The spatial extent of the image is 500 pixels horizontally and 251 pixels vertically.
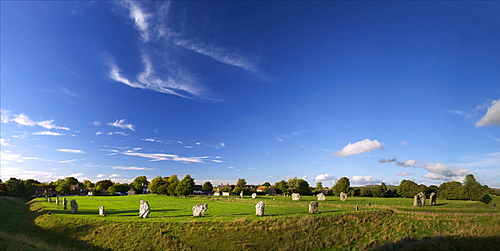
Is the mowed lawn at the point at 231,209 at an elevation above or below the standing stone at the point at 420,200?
below

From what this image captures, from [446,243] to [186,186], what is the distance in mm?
66808

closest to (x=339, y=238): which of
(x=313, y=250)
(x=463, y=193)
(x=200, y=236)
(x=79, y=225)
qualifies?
(x=313, y=250)

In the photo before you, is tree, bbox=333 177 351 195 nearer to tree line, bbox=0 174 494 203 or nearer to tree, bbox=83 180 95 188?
tree line, bbox=0 174 494 203

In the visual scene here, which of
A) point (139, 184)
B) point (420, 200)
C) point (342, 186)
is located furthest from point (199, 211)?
point (139, 184)

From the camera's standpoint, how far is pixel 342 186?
322 ft

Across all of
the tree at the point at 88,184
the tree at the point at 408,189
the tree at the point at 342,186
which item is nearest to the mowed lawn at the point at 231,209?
the tree at the point at 408,189

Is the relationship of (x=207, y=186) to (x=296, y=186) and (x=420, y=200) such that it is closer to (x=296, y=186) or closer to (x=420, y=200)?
(x=296, y=186)

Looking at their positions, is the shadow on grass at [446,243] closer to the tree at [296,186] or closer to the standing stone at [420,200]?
the standing stone at [420,200]

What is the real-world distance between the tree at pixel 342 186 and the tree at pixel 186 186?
57.4m

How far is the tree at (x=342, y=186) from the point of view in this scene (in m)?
97.2

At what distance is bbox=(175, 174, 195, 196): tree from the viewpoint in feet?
255

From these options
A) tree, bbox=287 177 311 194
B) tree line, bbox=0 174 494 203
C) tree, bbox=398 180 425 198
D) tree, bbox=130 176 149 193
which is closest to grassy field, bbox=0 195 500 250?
tree line, bbox=0 174 494 203

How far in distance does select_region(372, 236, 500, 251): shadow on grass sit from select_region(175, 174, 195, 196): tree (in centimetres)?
6265

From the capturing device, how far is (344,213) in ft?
104
